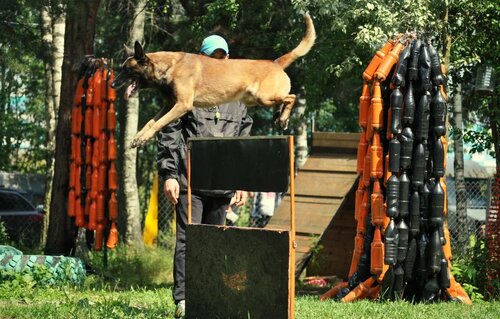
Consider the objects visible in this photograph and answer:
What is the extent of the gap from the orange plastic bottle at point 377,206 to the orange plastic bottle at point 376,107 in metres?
0.56

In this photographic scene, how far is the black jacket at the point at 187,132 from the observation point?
275 inches

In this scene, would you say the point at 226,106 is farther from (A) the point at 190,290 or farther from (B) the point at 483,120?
(B) the point at 483,120

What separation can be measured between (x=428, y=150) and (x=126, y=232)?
339 inches

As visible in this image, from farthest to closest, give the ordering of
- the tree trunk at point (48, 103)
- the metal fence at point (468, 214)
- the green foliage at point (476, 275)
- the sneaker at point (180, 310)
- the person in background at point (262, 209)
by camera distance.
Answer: the person in background at point (262, 209) → the metal fence at point (468, 214) → the tree trunk at point (48, 103) → the green foliage at point (476, 275) → the sneaker at point (180, 310)

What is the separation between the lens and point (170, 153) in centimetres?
702

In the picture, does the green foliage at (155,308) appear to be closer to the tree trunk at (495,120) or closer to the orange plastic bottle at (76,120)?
the orange plastic bottle at (76,120)

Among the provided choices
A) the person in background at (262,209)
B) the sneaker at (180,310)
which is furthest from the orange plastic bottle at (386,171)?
the person in background at (262,209)

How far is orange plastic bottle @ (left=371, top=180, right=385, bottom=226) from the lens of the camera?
27.9 feet

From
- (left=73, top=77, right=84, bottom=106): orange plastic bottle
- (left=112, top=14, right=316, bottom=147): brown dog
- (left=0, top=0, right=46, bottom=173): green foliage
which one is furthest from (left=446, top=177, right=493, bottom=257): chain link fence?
(left=0, top=0, right=46, bottom=173): green foliage

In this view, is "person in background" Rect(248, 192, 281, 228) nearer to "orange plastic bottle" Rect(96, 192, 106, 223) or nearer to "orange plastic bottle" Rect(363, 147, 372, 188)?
"orange plastic bottle" Rect(96, 192, 106, 223)

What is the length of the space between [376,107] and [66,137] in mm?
5458

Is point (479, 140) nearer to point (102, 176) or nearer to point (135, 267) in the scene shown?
point (135, 267)

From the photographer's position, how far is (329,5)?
1103 cm

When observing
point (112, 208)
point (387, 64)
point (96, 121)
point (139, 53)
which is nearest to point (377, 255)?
point (387, 64)
